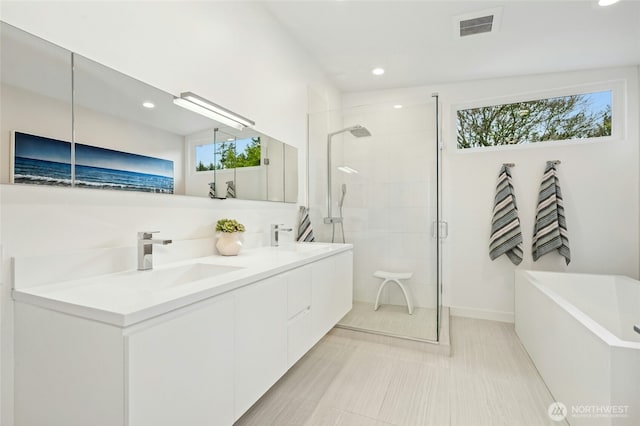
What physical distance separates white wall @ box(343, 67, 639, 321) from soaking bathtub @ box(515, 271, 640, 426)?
1.29 ft

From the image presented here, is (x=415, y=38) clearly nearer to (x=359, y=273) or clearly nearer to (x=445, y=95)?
(x=445, y=95)

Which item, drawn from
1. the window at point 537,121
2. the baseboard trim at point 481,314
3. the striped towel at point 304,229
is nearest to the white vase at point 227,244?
the striped towel at point 304,229

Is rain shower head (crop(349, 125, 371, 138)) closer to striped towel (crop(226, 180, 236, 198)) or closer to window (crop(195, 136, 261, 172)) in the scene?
window (crop(195, 136, 261, 172))

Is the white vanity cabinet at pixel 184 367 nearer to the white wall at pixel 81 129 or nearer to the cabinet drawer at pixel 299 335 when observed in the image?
the cabinet drawer at pixel 299 335

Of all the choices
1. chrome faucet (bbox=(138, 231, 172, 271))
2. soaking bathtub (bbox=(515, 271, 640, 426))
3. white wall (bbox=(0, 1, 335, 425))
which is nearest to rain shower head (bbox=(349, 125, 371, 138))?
white wall (bbox=(0, 1, 335, 425))

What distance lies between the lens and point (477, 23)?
234cm

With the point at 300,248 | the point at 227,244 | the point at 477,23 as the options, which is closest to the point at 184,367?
the point at 227,244

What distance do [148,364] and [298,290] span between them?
877 mm

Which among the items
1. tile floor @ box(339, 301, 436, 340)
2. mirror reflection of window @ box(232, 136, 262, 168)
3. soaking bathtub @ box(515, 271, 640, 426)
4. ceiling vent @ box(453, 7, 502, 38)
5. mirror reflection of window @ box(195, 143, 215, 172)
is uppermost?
ceiling vent @ box(453, 7, 502, 38)

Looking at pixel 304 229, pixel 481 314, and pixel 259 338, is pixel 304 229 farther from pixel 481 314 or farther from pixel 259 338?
pixel 481 314

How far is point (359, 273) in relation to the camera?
2881mm

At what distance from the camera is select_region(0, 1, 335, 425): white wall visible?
3.13 ft

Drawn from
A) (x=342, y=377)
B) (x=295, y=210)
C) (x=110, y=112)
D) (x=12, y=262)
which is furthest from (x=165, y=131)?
(x=342, y=377)

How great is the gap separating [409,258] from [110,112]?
94.7 inches
